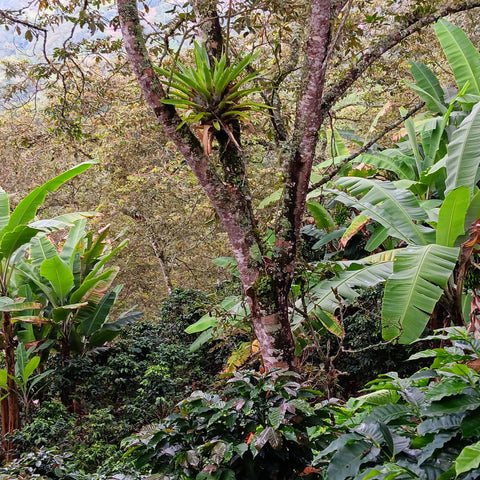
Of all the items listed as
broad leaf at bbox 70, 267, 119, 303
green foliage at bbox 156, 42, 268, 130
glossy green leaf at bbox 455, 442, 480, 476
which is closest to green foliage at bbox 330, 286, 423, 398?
green foliage at bbox 156, 42, 268, 130

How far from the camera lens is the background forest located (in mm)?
2164

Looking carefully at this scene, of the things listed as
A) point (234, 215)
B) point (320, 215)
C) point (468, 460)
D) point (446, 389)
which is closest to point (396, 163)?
point (320, 215)

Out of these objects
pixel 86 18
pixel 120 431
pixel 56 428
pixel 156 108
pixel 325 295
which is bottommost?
pixel 120 431

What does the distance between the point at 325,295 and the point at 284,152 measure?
174 cm

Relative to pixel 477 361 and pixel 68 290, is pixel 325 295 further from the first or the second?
pixel 68 290

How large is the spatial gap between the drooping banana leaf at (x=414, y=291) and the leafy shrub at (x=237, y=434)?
159cm

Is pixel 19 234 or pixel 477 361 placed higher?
pixel 19 234

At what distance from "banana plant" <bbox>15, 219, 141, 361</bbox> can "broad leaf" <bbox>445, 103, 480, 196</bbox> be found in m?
4.56

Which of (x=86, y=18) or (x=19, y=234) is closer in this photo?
(x=86, y=18)

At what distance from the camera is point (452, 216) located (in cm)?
385

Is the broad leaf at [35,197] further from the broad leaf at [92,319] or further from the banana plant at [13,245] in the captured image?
the broad leaf at [92,319]

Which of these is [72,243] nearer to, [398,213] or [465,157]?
→ [398,213]

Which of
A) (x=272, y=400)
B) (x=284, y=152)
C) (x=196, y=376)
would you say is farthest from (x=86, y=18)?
(x=196, y=376)

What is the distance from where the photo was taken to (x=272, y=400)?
221 centimetres
